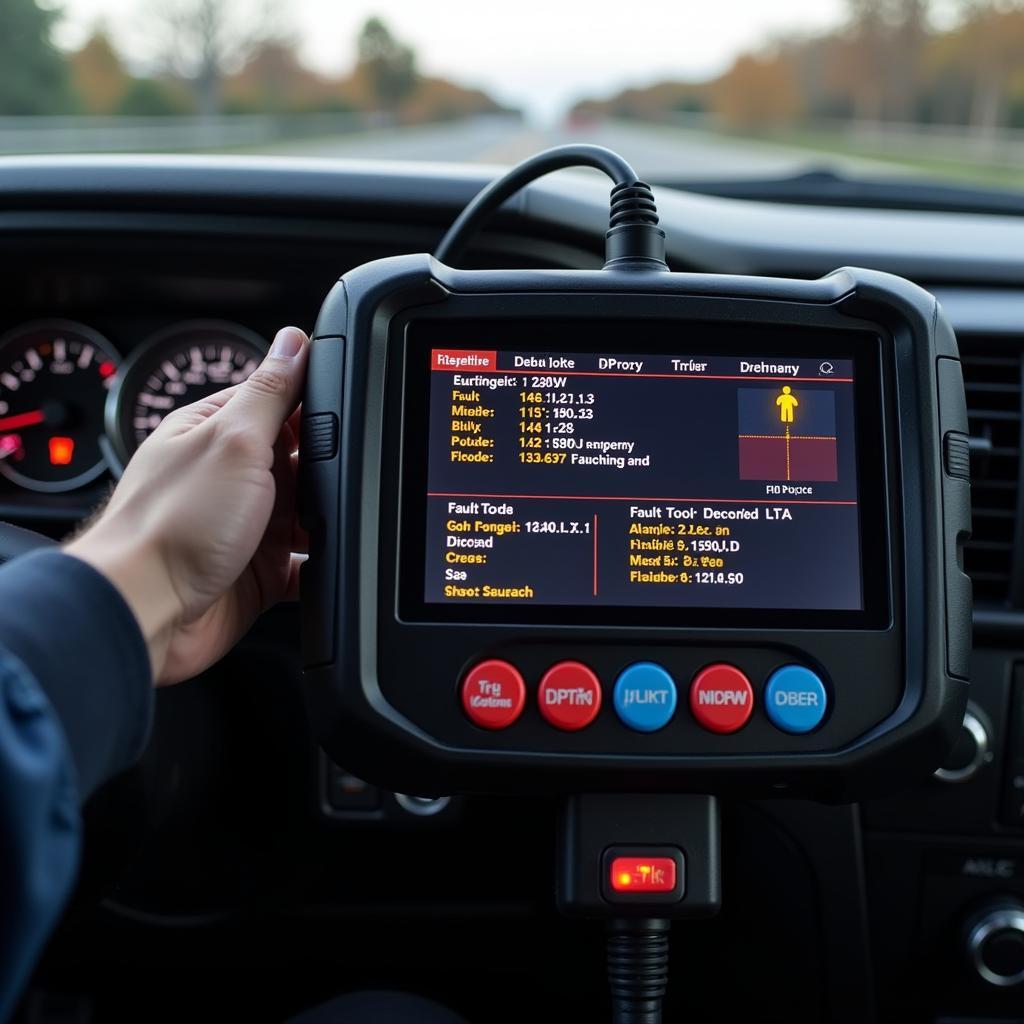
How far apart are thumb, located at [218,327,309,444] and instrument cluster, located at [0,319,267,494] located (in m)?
0.94

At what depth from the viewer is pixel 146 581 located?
45.6 inches

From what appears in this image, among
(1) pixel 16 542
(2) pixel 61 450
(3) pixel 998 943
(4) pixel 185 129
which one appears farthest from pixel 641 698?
(4) pixel 185 129

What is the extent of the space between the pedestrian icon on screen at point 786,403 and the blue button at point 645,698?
30 centimetres

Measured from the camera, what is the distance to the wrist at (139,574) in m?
1.13

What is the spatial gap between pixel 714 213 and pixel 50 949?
171 centimetres

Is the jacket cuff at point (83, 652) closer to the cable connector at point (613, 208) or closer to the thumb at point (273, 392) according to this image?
the thumb at point (273, 392)

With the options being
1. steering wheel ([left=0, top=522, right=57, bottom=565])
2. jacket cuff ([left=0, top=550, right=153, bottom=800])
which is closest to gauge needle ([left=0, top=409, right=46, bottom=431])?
steering wheel ([left=0, top=522, right=57, bottom=565])

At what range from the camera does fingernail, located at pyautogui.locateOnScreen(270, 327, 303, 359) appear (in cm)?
131

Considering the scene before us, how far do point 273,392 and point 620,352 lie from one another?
14.3 inches

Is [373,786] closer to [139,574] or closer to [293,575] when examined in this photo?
[293,575]

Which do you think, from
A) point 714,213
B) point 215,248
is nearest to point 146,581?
point 215,248

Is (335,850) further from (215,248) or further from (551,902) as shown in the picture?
(215,248)

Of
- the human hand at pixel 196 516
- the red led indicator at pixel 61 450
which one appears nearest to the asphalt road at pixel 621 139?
the red led indicator at pixel 61 450

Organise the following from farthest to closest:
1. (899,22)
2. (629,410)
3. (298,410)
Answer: (899,22) → (298,410) → (629,410)
